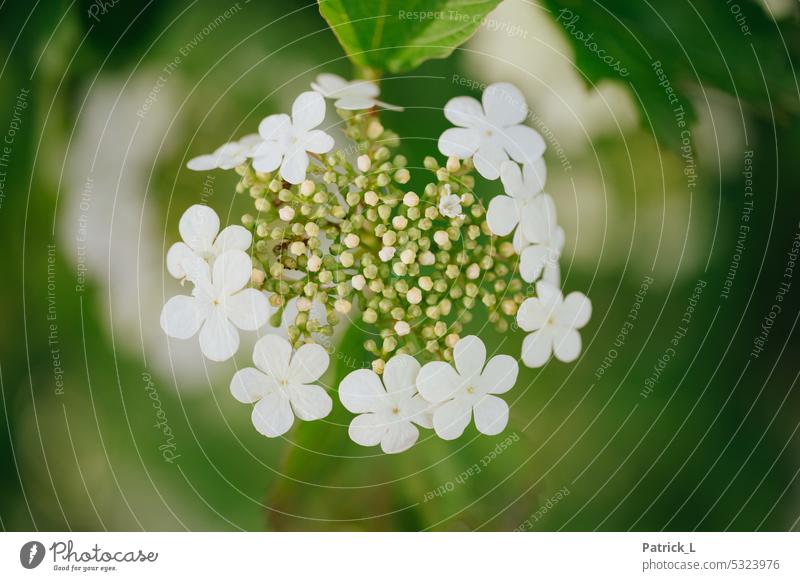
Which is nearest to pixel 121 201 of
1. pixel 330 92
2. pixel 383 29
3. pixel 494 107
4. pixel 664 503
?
pixel 330 92

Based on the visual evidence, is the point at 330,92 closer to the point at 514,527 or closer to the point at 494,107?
the point at 494,107

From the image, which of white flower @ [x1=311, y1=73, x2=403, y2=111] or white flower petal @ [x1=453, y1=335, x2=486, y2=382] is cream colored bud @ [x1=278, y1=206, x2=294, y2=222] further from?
white flower petal @ [x1=453, y1=335, x2=486, y2=382]

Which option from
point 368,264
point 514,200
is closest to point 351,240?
point 368,264

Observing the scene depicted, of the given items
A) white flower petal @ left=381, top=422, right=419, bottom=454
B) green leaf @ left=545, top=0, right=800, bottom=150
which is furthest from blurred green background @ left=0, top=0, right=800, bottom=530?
white flower petal @ left=381, top=422, right=419, bottom=454

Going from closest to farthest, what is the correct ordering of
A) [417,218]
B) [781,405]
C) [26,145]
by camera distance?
[417,218]
[26,145]
[781,405]

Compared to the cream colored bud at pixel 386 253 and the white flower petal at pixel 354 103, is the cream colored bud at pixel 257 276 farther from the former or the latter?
the white flower petal at pixel 354 103

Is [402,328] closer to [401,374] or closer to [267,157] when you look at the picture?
[401,374]

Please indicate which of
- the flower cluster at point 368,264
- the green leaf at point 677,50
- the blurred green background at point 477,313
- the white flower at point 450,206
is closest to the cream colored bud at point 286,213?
the flower cluster at point 368,264
